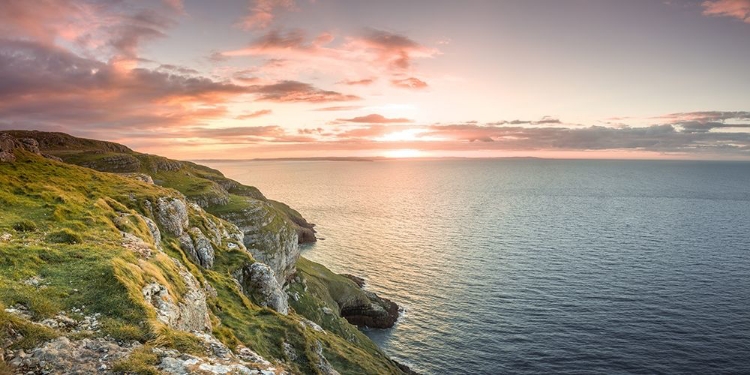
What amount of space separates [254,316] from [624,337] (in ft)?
215

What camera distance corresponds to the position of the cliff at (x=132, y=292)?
16.7 meters

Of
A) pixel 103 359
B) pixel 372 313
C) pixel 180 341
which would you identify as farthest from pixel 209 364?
pixel 372 313

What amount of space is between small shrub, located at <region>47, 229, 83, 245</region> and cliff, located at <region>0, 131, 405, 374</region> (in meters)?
Answer: 0.09

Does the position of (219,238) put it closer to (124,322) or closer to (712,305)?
(124,322)

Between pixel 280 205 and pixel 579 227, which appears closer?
pixel 579 227

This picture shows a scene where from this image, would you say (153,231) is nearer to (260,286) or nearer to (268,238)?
(260,286)

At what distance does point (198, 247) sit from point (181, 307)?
67.0 ft

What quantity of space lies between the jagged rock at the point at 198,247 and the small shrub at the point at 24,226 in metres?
14.2

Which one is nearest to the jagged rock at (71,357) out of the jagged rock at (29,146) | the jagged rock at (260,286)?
the jagged rock at (260,286)

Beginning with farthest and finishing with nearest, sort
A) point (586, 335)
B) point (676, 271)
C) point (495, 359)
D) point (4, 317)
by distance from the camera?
point (676, 271) → point (586, 335) → point (495, 359) → point (4, 317)

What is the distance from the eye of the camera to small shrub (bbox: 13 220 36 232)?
27.2 metres

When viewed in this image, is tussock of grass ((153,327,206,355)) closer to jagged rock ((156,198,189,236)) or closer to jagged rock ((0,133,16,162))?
jagged rock ((156,198,189,236))

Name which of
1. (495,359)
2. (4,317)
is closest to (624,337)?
(495,359)

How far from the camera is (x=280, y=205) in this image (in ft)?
561
